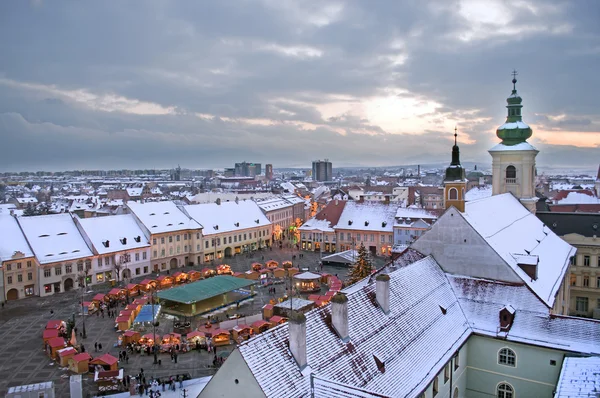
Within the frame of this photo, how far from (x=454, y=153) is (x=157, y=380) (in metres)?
29.1

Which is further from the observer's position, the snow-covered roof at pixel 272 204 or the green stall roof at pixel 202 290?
the snow-covered roof at pixel 272 204

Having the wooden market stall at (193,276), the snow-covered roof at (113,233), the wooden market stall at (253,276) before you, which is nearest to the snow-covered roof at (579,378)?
the wooden market stall at (253,276)

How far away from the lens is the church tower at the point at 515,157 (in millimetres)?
53438

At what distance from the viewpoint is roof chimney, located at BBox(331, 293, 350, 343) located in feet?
69.7

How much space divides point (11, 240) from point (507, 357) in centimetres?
6000

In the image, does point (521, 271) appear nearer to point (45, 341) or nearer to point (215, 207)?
point (45, 341)

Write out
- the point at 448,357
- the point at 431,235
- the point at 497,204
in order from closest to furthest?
the point at 448,357 → the point at 431,235 → the point at 497,204

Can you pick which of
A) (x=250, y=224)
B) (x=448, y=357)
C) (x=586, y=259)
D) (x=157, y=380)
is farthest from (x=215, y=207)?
(x=448, y=357)

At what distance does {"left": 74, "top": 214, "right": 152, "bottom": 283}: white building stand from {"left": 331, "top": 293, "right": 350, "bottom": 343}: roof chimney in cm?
4982

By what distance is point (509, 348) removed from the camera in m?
28.9

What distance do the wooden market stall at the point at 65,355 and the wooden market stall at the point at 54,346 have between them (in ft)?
3.73

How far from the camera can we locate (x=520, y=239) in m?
39.1

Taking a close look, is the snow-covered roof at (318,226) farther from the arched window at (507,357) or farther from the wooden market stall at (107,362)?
the arched window at (507,357)

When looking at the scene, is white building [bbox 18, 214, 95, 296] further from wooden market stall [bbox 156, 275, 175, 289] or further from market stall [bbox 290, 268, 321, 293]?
market stall [bbox 290, 268, 321, 293]
